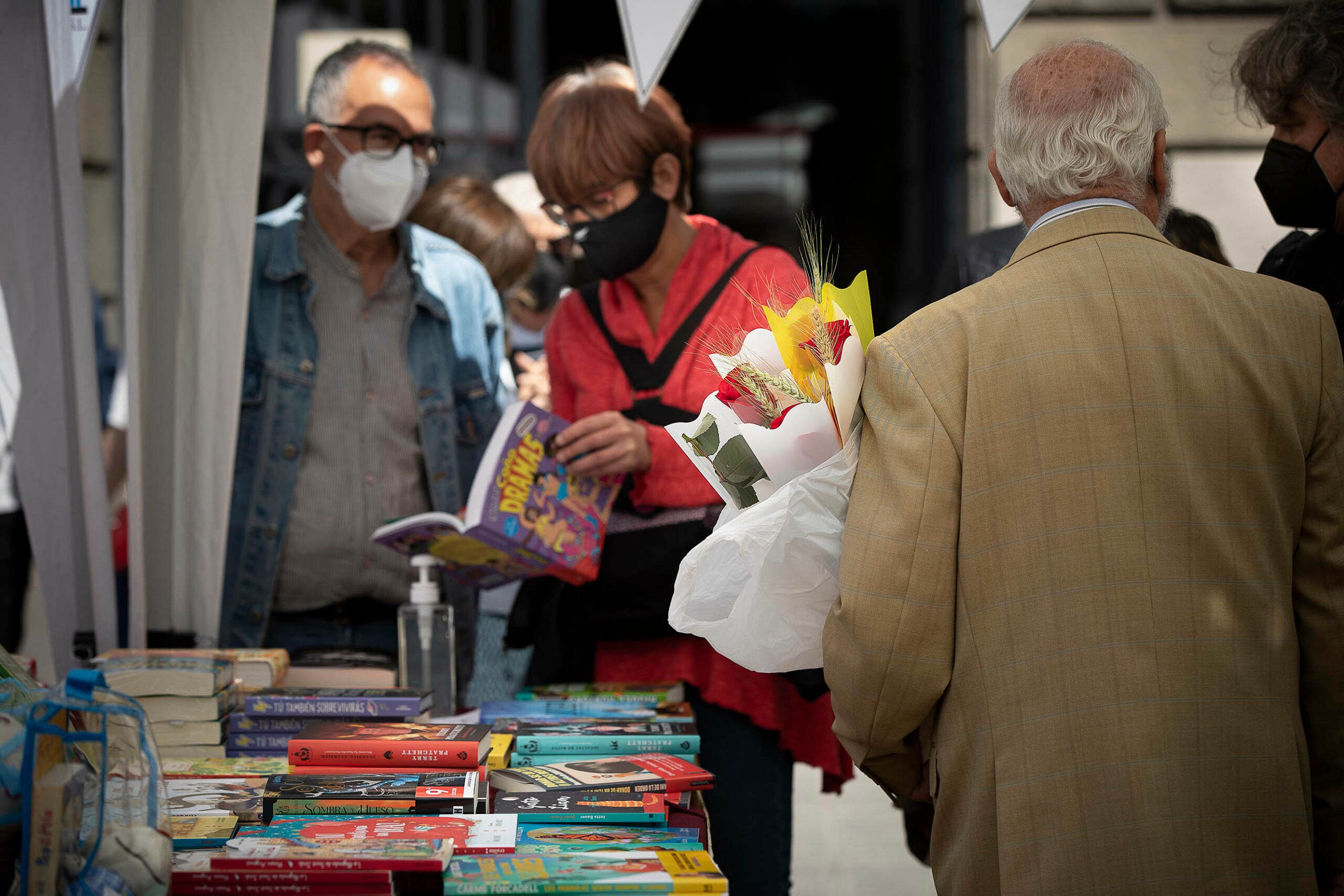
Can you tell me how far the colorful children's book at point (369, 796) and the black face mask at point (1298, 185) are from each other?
1.84 meters

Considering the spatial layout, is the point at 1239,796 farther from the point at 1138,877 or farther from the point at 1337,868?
the point at 1337,868

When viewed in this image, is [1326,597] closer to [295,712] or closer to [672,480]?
[672,480]

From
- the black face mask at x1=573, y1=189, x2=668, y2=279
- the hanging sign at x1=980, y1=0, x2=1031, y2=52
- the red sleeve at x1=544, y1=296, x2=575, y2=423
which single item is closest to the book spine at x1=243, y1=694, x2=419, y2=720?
the red sleeve at x1=544, y1=296, x2=575, y2=423

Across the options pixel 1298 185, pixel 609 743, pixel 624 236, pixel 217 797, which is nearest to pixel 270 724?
pixel 217 797

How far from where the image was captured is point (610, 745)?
79.7 inches

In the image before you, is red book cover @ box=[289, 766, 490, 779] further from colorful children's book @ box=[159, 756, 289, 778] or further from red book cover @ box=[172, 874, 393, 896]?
red book cover @ box=[172, 874, 393, 896]

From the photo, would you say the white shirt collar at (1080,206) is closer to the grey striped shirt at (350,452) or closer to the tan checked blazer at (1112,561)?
the tan checked blazer at (1112,561)

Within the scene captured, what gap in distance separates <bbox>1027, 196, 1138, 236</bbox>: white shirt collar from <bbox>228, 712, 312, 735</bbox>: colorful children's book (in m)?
1.57

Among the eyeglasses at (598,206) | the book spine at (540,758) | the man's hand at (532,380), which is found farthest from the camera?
the man's hand at (532,380)

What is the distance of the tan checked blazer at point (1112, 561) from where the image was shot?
1530 millimetres

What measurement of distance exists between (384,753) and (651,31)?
155 cm

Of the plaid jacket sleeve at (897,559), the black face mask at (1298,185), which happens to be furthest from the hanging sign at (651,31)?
the black face mask at (1298,185)

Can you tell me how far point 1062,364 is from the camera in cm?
157

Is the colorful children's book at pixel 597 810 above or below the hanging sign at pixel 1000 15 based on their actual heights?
below
